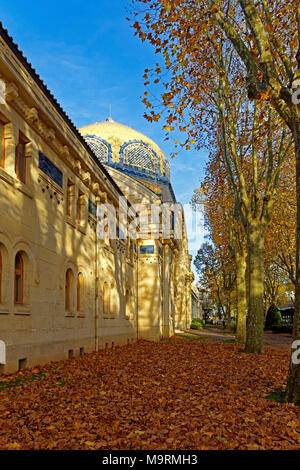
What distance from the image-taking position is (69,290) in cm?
1391

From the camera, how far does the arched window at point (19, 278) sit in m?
10.0

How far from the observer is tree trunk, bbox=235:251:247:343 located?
22.0 meters

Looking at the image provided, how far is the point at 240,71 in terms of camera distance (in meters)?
18.0

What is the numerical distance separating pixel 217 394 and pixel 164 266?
23078 millimetres

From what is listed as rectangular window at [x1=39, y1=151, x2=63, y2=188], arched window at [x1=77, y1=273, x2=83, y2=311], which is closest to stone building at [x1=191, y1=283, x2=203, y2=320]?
arched window at [x1=77, y1=273, x2=83, y2=311]

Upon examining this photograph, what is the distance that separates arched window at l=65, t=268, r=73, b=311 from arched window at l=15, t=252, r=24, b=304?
354 centimetres

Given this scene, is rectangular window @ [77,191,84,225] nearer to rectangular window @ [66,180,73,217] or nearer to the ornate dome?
rectangular window @ [66,180,73,217]

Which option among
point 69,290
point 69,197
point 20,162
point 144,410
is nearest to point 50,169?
point 20,162

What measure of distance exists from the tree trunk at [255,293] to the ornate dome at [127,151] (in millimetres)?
19409

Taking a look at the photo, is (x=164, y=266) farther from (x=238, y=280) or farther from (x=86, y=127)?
(x=86, y=127)

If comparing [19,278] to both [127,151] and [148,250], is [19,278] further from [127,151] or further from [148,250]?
[127,151]

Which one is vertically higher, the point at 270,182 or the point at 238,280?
the point at 270,182

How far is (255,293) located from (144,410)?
1005cm
